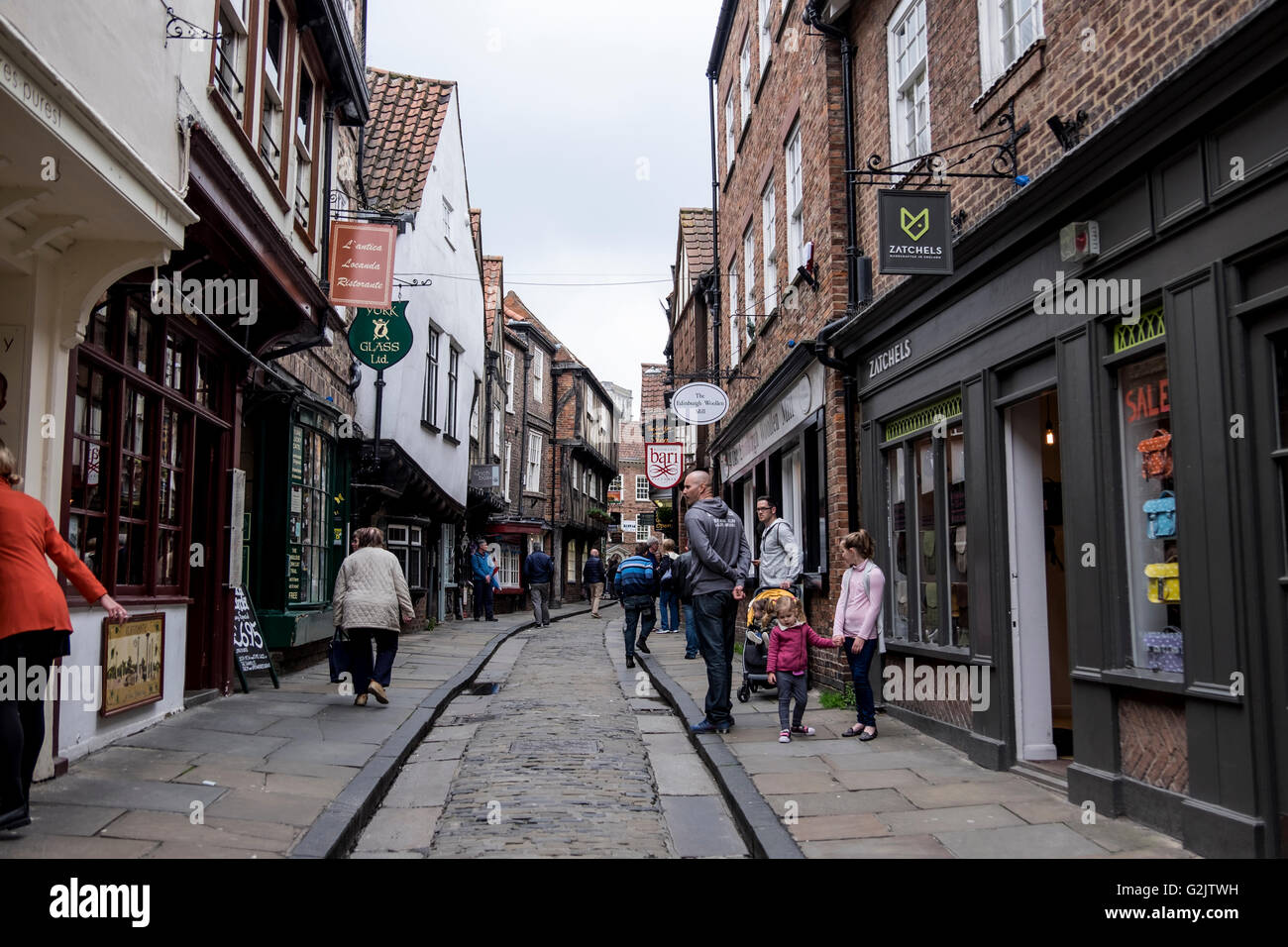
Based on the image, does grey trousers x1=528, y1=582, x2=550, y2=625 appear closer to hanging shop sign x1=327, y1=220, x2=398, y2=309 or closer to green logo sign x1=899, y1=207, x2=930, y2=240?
hanging shop sign x1=327, y1=220, x2=398, y2=309

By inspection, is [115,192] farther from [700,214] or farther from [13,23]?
[700,214]

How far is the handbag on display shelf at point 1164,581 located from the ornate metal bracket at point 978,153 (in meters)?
2.73

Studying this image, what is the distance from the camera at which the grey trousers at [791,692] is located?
8.00 meters

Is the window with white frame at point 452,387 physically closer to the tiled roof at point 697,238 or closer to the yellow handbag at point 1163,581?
the tiled roof at point 697,238

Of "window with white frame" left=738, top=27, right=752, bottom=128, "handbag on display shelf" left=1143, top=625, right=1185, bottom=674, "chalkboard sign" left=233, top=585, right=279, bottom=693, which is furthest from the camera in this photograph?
Result: "window with white frame" left=738, top=27, right=752, bottom=128

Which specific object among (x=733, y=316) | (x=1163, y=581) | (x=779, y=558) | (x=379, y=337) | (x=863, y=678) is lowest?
(x=863, y=678)

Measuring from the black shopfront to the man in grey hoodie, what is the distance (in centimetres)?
159

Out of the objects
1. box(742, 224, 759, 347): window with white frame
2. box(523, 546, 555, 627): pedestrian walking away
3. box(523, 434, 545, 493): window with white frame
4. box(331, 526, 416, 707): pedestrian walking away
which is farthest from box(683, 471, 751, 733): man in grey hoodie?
box(523, 434, 545, 493): window with white frame

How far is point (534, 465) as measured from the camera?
3841 centimetres

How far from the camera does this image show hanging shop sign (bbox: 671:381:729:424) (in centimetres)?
1536

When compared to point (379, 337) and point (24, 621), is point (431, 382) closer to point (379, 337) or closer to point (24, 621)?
point (379, 337)

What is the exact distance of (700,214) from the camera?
26625 millimetres

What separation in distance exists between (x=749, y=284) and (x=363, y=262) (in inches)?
234

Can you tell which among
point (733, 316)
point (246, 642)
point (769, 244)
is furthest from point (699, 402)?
point (246, 642)
